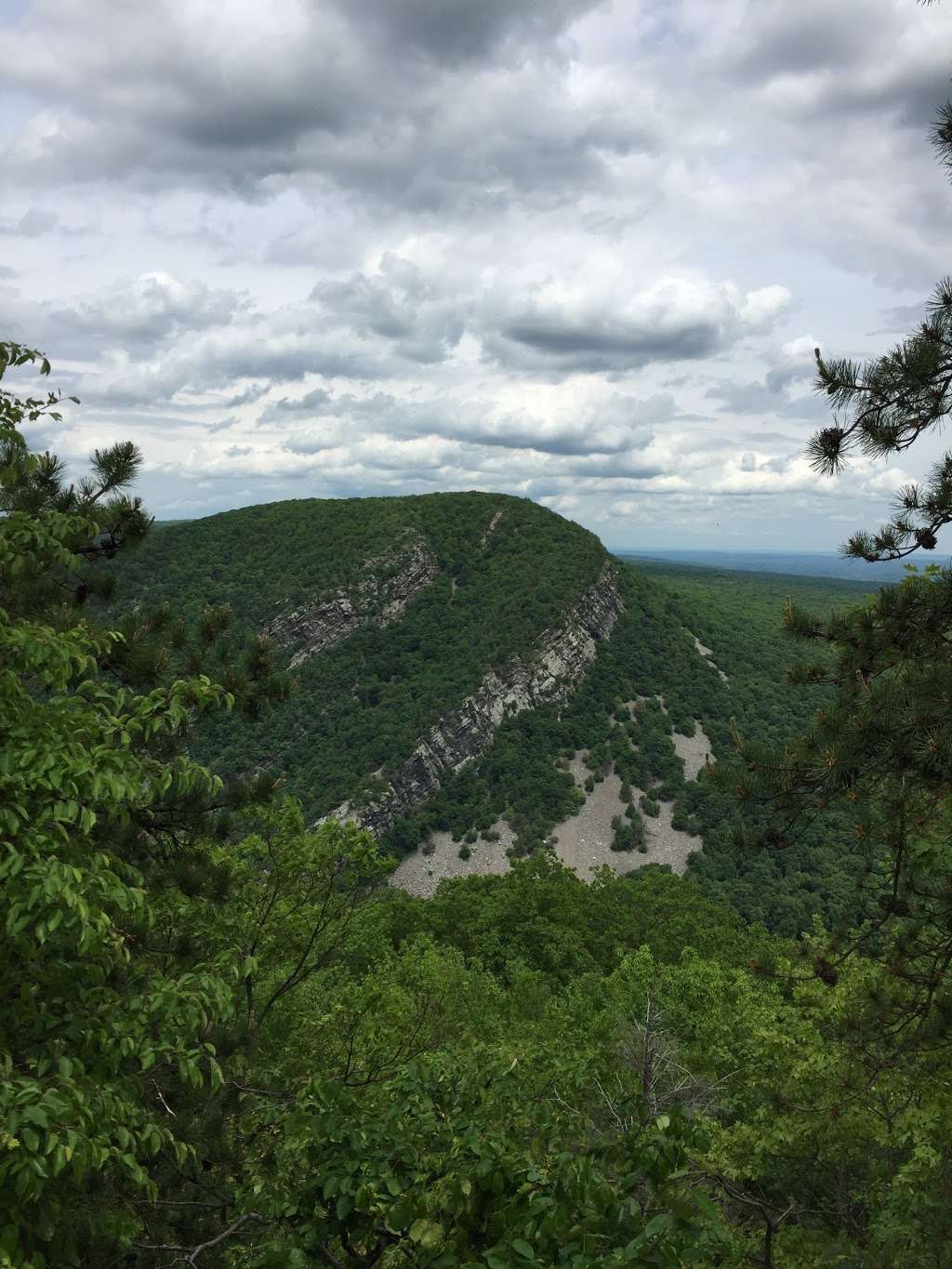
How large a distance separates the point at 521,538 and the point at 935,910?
163316mm

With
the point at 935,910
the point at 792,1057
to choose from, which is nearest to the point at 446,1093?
the point at 935,910

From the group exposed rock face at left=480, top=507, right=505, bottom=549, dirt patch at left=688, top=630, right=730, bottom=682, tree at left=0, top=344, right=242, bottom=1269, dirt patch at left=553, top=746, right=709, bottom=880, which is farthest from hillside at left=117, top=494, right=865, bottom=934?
tree at left=0, top=344, right=242, bottom=1269

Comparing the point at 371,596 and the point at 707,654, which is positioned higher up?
the point at 371,596

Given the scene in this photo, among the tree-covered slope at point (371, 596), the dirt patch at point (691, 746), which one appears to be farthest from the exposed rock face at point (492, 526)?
the dirt patch at point (691, 746)

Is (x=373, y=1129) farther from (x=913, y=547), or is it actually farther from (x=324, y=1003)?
(x=324, y=1003)

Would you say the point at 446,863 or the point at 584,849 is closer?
the point at 446,863

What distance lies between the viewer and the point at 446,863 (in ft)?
396

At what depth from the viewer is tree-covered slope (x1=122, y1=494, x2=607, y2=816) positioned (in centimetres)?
12888

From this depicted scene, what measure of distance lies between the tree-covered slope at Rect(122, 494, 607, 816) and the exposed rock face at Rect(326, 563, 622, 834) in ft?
6.96

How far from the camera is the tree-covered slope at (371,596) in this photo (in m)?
129

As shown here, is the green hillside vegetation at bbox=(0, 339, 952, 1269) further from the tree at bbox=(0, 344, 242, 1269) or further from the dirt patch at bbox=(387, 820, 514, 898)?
the dirt patch at bbox=(387, 820, 514, 898)

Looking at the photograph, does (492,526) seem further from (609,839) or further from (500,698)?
(609,839)

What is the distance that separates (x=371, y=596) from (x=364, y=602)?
2.26m

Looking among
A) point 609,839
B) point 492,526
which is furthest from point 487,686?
point 492,526
